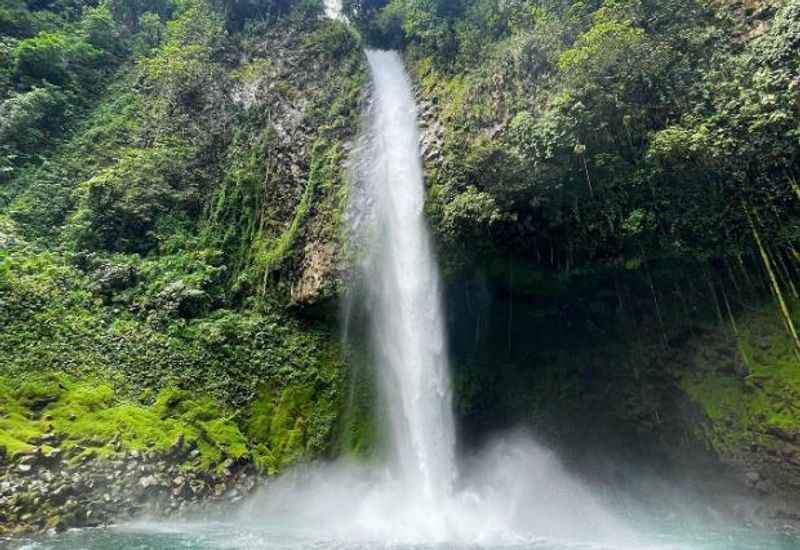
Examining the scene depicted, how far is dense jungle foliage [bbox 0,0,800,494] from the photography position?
11.4 meters

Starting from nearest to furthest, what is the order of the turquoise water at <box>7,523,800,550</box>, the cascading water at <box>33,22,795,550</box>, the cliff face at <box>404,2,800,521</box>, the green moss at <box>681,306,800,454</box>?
1. the turquoise water at <box>7,523,800,550</box>
2. the cascading water at <box>33,22,795,550</box>
3. the green moss at <box>681,306,800,454</box>
4. the cliff face at <box>404,2,800,521</box>

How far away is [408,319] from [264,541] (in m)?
6.63

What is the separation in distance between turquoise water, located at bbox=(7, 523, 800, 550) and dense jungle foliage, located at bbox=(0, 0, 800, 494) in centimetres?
207

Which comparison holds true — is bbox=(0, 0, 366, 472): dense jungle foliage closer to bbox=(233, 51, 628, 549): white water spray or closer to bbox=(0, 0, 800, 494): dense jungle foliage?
bbox=(0, 0, 800, 494): dense jungle foliage

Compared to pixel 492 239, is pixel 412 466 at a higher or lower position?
lower

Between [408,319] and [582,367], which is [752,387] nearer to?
[582,367]

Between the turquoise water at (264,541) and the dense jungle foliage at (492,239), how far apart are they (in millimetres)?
2067

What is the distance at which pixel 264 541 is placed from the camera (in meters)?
9.13

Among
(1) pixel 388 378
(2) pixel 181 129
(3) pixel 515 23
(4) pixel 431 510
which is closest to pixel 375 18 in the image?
(3) pixel 515 23

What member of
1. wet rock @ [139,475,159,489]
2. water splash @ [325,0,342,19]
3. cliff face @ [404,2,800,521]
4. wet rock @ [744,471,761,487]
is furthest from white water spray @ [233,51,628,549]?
water splash @ [325,0,342,19]

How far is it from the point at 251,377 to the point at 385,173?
7130mm

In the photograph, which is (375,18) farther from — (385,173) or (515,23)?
(385,173)

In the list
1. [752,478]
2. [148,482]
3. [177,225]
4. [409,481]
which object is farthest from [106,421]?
[752,478]

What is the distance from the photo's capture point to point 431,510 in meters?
11.7
